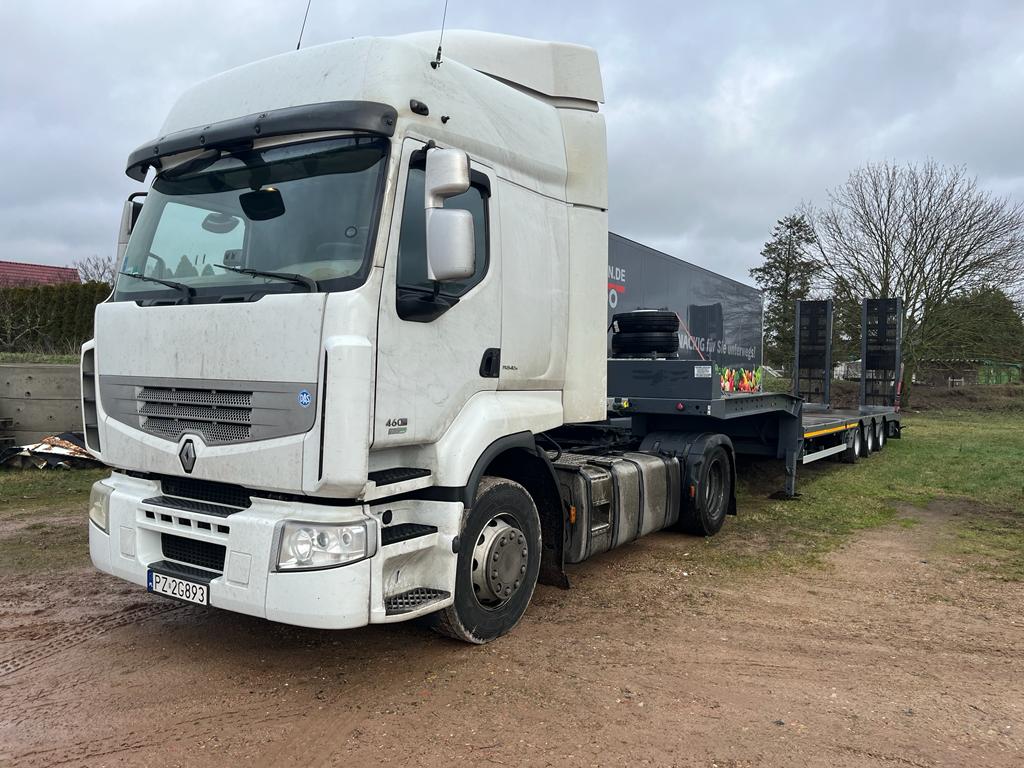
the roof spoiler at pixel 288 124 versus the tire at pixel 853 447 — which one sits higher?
the roof spoiler at pixel 288 124

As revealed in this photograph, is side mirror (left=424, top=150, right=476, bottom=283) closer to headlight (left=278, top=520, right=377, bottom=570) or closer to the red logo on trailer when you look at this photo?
headlight (left=278, top=520, right=377, bottom=570)

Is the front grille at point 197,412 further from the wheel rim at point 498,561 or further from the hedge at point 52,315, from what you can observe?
the hedge at point 52,315

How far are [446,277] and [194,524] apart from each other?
1794 millimetres

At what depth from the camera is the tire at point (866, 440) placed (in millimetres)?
13961

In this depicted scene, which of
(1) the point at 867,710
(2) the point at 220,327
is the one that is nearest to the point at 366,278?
(2) the point at 220,327

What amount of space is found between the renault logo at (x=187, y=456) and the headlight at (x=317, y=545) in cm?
70

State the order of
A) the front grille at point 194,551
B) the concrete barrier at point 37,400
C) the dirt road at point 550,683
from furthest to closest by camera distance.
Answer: the concrete barrier at point 37,400 < the front grille at point 194,551 < the dirt road at point 550,683

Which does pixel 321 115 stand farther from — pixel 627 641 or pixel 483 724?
pixel 627 641

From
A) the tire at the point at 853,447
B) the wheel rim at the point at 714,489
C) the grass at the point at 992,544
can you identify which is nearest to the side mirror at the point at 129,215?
the wheel rim at the point at 714,489

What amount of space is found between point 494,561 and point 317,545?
1.20 m

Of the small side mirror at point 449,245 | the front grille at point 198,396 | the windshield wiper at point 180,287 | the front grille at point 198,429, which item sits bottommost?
the front grille at point 198,429

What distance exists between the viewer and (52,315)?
58.8ft

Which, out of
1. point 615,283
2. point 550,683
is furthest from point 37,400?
point 550,683

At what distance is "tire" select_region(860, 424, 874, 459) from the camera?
14.0 metres
